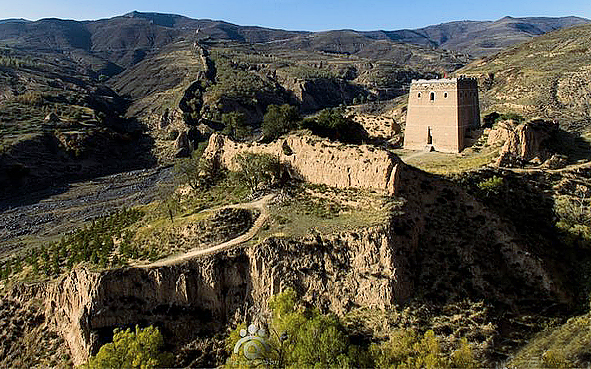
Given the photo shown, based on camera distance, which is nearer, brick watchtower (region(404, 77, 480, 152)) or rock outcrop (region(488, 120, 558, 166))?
rock outcrop (region(488, 120, 558, 166))

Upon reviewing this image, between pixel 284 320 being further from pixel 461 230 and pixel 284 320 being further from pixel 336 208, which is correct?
pixel 461 230

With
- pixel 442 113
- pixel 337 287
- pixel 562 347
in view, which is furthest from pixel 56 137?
pixel 562 347

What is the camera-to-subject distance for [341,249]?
30.5 meters

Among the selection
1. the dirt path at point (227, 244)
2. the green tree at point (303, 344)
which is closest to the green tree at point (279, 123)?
the dirt path at point (227, 244)

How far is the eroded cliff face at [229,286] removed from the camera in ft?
93.0

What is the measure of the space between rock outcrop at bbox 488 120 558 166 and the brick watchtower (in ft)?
11.6

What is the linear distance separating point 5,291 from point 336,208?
24.2 meters

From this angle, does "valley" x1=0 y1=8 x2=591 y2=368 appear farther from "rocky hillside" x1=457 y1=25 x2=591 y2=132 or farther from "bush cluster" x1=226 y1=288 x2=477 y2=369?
Answer: "rocky hillside" x1=457 y1=25 x2=591 y2=132

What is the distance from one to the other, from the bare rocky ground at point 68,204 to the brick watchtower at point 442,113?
42695 millimetres

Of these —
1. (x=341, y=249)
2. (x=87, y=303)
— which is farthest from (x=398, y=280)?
(x=87, y=303)

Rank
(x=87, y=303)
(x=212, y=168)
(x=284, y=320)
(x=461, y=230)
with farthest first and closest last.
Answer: (x=212, y=168) < (x=461, y=230) < (x=87, y=303) < (x=284, y=320)

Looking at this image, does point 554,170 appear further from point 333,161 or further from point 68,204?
point 68,204

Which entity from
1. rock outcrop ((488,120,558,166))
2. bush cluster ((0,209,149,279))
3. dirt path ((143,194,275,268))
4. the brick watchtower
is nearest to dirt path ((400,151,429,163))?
the brick watchtower

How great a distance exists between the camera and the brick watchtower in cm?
4944
